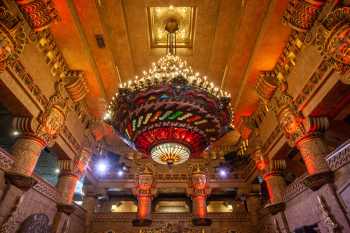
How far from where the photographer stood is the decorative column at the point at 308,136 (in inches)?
156

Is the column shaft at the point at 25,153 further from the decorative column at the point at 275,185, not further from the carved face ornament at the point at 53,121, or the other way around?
the decorative column at the point at 275,185

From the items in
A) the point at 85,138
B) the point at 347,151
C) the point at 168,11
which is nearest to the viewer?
the point at 347,151

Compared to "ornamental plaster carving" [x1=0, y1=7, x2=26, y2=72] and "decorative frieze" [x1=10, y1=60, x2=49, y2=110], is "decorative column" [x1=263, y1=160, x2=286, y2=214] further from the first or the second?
"ornamental plaster carving" [x1=0, y1=7, x2=26, y2=72]

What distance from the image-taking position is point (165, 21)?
5469 millimetres

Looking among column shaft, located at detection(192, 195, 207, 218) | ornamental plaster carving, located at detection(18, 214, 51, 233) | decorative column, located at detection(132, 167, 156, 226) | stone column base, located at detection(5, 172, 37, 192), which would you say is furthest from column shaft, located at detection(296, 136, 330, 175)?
ornamental plaster carving, located at detection(18, 214, 51, 233)

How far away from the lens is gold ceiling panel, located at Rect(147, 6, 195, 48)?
17.3ft

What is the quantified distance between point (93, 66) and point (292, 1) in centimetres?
432

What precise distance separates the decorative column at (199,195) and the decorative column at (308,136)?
12.3 ft

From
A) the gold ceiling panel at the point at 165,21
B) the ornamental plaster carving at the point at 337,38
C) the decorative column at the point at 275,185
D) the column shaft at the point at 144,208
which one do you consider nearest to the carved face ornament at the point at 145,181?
the column shaft at the point at 144,208

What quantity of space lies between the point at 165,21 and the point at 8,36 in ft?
10.3

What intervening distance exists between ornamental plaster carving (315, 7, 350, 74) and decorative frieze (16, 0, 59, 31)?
4430 millimetres

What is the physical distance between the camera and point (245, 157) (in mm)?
8172

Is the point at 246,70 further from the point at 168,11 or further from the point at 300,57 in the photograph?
the point at 168,11

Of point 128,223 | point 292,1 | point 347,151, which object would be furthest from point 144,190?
point 292,1
